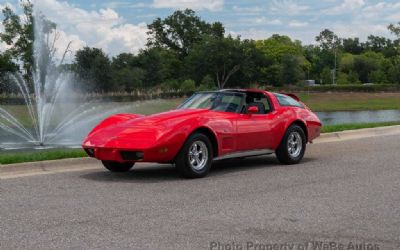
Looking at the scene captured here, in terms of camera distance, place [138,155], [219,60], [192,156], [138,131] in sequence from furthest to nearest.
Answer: [219,60] → [192,156] → [138,131] → [138,155]

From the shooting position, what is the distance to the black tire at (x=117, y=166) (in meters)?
10.2

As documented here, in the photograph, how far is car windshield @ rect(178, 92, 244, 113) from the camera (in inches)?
416

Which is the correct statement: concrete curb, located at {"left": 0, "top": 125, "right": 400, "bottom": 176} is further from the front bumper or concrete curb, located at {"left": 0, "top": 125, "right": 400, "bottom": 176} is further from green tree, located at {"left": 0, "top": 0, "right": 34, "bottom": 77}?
green tree, located at {"left": 0, "top": 0, "right": 34, "bottom": 77}

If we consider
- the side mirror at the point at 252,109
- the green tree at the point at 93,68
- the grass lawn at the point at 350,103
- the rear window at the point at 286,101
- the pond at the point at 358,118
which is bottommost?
the grass lawn at the point at 350,103

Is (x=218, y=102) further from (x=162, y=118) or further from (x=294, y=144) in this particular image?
(x=294, y=144)

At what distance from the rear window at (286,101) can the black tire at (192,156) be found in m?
2.36

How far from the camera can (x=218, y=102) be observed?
10.7 metres

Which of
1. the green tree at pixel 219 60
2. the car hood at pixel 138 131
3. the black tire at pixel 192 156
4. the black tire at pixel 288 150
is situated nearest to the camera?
the car hood at pixel 138 131

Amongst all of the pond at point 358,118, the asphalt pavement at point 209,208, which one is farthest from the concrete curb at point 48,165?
the pond at point 358,118

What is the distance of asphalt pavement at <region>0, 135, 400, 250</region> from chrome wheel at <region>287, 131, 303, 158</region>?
0.43m

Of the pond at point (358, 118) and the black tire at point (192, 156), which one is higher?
the black tire at point (192, 156)

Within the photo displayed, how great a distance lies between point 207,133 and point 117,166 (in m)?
1.64

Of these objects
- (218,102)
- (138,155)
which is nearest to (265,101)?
(218,102)

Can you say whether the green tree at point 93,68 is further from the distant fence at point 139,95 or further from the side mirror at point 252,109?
the side mirror at point 252,109
